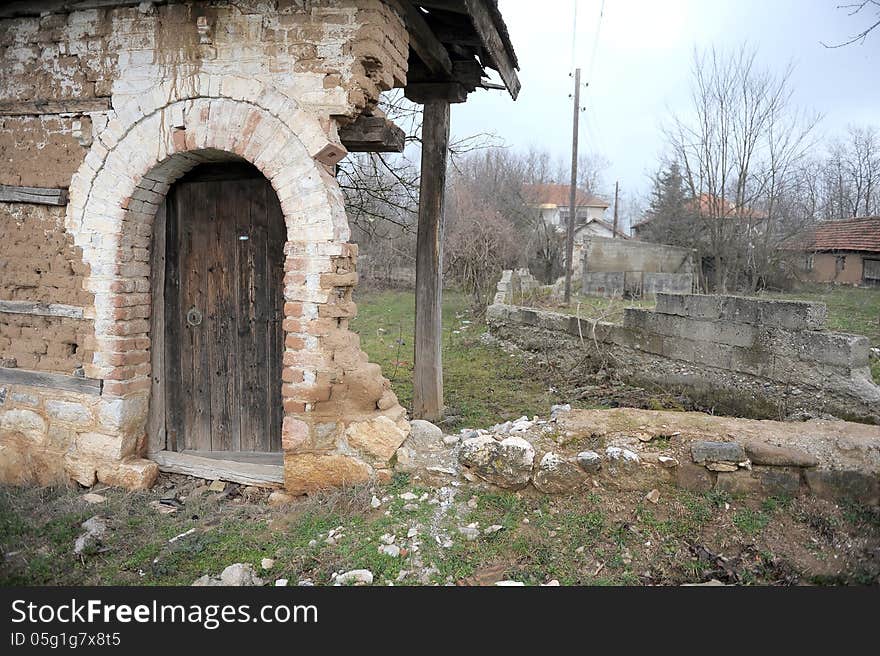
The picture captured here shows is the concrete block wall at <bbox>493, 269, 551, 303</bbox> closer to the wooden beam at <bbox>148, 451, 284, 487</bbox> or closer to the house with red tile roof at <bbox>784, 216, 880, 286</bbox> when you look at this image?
the wooden beam at <bbox>148, 451, 284, 487</bbox>

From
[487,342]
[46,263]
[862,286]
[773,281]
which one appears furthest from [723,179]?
[46,263]

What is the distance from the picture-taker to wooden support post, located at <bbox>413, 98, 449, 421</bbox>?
5.89m

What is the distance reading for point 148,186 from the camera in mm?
4273

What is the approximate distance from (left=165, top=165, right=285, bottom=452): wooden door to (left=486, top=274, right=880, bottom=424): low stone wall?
524cm

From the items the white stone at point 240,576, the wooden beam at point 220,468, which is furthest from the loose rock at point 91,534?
the white stone at point 240,576

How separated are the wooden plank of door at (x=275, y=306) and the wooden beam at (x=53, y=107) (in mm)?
1278

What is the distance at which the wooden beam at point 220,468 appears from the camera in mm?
4305

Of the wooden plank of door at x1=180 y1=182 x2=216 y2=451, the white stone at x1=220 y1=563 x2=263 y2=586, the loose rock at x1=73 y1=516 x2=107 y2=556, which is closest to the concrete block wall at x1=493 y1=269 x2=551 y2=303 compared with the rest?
the wooden plank of door at x1=180 y1=182 x2=216 y2=451

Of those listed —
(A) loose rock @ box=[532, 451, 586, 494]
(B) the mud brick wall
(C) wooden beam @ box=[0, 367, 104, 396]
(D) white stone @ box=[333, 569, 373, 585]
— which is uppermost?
(B) the mud brick wall

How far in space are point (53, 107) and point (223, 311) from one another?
74.8 inches

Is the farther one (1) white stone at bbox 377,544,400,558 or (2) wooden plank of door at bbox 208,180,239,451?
(2) wooden plank of door at bbox 208,180,239,451

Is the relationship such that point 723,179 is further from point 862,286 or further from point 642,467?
point 642,467

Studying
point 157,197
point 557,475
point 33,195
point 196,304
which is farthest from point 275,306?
point 557,475

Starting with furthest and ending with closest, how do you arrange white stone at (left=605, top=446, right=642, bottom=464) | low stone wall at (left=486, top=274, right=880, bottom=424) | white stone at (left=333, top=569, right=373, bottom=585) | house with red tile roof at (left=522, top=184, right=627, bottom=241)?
house with red tile roof at (left=522, top=184, right=627, bottom=241) < low stone wall at (left=486, top=274, right=880, bottom=424) < white stone at (left=605, top=446, right=642, bottom=464) < white stone at (left=333, top=569, right=373, bottom=585)
